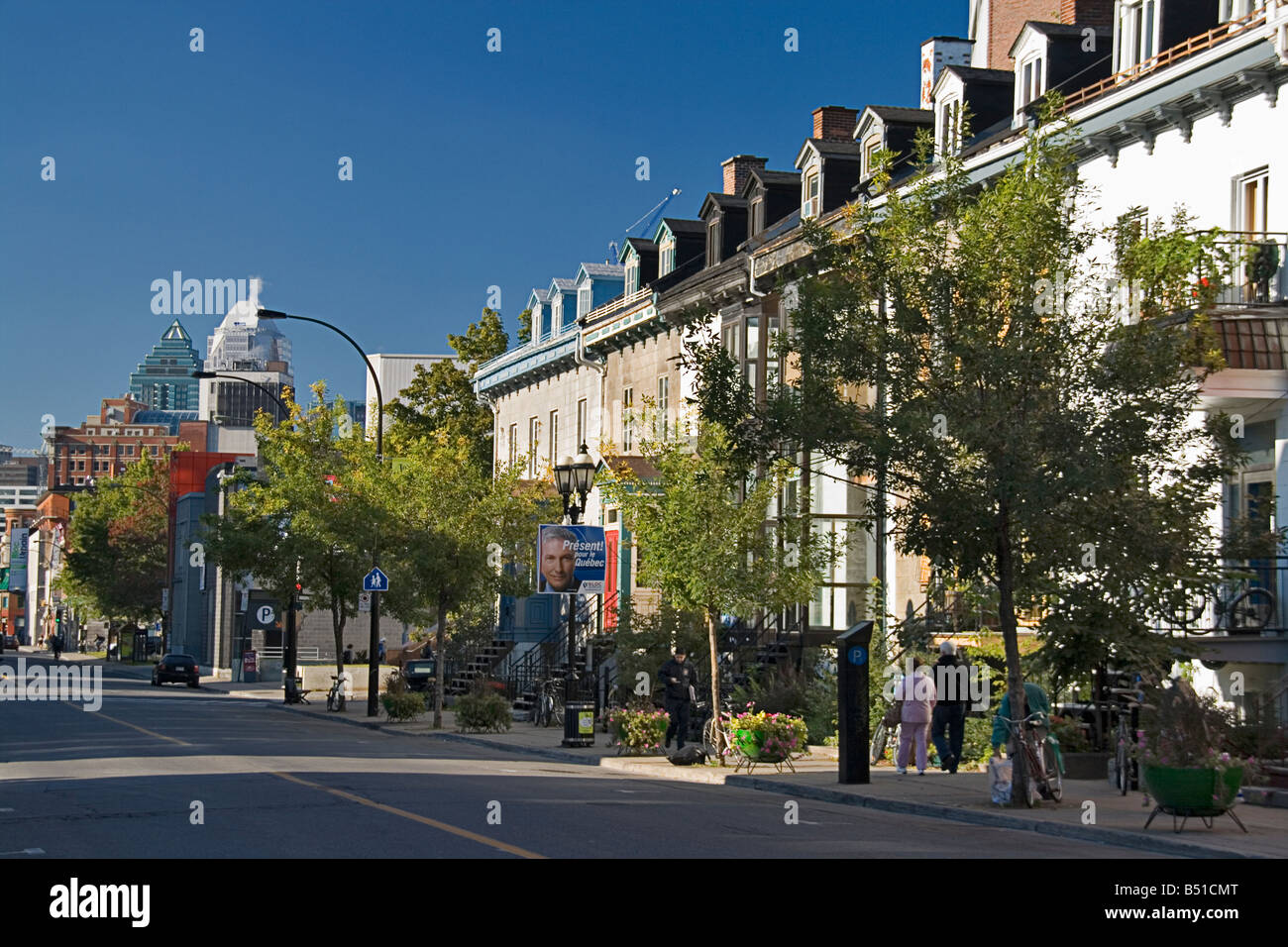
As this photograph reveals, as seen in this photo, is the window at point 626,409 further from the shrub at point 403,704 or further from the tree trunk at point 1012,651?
the tree trunk at point 1012,651

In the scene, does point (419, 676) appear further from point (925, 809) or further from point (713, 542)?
point (925, 809)

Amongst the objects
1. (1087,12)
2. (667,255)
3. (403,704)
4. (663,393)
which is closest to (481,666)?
(403,704)

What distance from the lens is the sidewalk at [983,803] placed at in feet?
47.6

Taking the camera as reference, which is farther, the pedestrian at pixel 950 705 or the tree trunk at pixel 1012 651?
the pedestrian at pixel 950 705

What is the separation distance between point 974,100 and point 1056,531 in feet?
45.3

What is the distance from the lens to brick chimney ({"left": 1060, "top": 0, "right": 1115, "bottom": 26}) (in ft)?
90.5

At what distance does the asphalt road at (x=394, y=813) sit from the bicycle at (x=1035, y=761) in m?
1.53

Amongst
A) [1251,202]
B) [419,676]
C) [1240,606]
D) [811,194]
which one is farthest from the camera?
[419,676]

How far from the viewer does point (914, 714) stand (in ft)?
70.9

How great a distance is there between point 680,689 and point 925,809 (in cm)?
837

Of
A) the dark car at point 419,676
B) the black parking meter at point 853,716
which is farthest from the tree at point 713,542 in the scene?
the dark car at point 419,676
